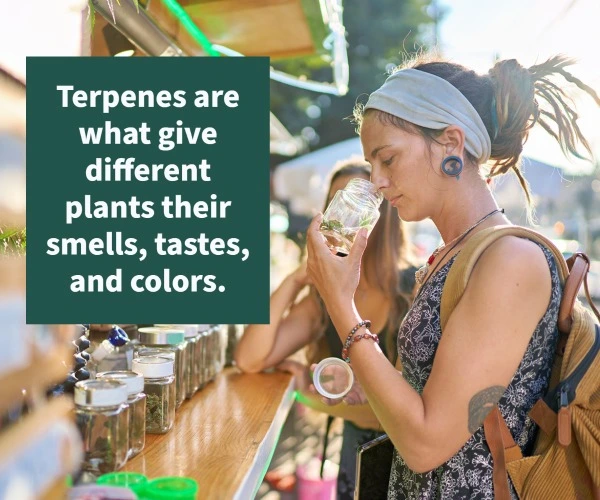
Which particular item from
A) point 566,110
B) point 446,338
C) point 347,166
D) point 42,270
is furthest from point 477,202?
Answer: point 347,166

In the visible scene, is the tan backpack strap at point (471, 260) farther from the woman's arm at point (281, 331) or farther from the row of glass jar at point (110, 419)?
the woman's arm at point (281, 331)

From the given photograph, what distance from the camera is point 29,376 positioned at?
1105 millimetres

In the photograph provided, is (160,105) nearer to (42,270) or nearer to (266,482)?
(42,270)

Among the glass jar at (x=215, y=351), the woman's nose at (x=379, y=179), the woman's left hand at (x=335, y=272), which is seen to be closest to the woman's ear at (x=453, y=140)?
the woman's nose at (x=379, y=179)

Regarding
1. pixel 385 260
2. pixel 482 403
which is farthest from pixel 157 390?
pixel 385 260

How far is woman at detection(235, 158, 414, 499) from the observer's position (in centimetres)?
232

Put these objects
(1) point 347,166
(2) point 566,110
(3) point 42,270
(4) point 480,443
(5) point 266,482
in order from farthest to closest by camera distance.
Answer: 1. (5) point 266,482
2. (1) point 347,166
3. (2) point 566,110
4. (3) point 42,270
5. (4) point 480,443

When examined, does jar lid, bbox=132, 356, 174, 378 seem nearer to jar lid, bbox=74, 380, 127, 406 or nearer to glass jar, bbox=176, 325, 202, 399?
jar lid, bbox=74, 380, 127, 406

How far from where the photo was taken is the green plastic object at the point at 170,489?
0.95 m

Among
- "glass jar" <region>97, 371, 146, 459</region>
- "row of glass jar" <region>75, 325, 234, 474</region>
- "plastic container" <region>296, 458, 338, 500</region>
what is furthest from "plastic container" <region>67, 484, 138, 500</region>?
"plastic container" <region>296, 458, 338, 500</region>

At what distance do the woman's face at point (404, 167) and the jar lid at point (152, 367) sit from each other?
611 millimetres

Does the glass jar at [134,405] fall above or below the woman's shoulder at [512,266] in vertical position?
below

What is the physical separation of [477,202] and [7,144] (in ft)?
3.19

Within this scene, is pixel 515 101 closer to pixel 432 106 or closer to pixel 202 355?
pixel 432 106
